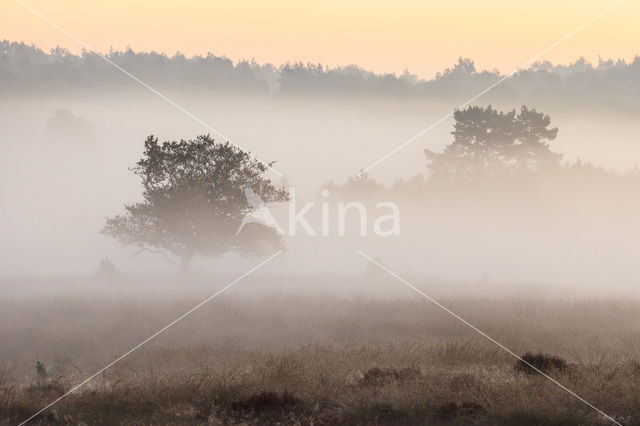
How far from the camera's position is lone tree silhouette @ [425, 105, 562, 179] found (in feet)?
202

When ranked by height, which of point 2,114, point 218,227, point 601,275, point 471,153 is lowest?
point 601,275

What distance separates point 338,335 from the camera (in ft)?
59.9

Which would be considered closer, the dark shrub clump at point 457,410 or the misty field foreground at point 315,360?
the dark shrub clump at point 457,410

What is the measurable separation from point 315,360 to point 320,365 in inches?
25.9

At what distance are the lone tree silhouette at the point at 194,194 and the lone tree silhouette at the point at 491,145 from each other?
118 feet

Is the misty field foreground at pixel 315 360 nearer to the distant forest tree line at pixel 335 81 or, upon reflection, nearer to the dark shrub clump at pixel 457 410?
the dark shrub clump at pixel 457 410

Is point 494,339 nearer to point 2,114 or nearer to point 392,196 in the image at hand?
point 392,196

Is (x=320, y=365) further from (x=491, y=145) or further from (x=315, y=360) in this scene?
(x=491, y=145)

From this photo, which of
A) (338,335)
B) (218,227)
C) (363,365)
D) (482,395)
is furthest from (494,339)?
(218,227)

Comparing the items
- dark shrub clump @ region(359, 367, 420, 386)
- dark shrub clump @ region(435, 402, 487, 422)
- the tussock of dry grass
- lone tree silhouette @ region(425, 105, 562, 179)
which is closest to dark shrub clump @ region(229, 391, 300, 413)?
the tussock of dry grass

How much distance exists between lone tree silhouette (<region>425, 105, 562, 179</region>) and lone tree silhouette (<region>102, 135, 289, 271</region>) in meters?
35.9

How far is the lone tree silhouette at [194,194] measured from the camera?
29875 mm

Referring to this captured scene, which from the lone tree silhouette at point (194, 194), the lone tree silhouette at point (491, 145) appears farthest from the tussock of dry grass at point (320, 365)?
the lone tree silhouette at point (491, 145)

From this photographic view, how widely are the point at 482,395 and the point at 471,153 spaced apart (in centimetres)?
5657
